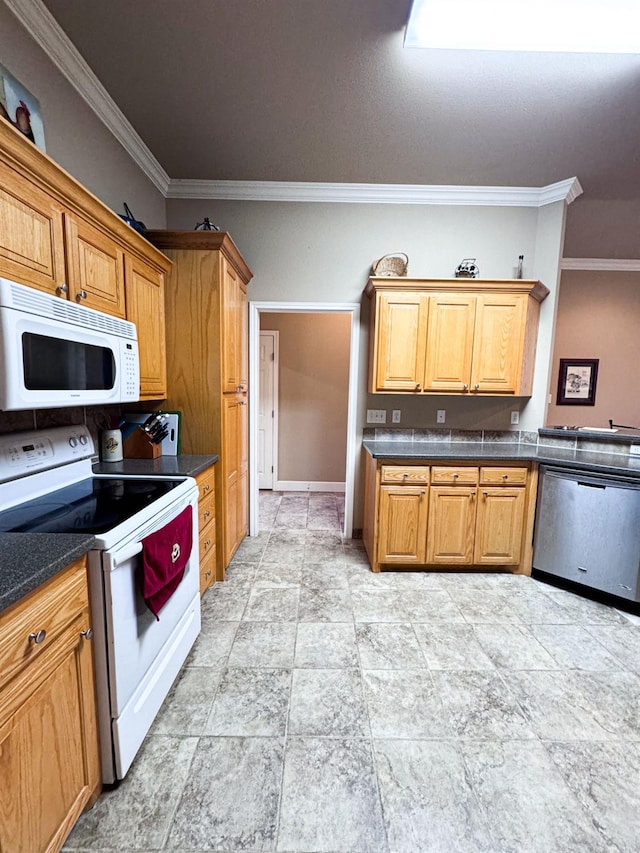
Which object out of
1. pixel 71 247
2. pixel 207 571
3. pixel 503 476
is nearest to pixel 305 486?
pixel 207 571

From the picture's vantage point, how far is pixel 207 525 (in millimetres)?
2211

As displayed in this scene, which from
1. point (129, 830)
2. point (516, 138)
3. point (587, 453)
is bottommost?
point (129, 830)

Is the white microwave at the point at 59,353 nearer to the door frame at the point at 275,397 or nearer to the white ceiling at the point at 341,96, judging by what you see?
the white ceiling at the point at 341,96

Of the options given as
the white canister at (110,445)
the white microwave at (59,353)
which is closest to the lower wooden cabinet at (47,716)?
the white microwave at (59,353)

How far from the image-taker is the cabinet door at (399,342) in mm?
2669

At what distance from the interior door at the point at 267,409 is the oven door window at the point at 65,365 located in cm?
292

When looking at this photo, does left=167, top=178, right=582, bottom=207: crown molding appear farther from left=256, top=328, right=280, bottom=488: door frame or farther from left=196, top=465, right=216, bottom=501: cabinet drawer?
left=196, top=465, right=216, bottom=501: cabinet drawer

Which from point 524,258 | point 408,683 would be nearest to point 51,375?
point 408,683

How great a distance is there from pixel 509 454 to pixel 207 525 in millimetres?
2200

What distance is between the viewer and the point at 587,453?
9.11ft

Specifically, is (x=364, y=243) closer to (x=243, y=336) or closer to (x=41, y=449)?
(x=243, y=336)

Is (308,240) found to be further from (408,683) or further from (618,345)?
(618,345)

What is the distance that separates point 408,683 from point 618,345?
496cm

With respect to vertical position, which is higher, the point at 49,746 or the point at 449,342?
the point at 449,342
